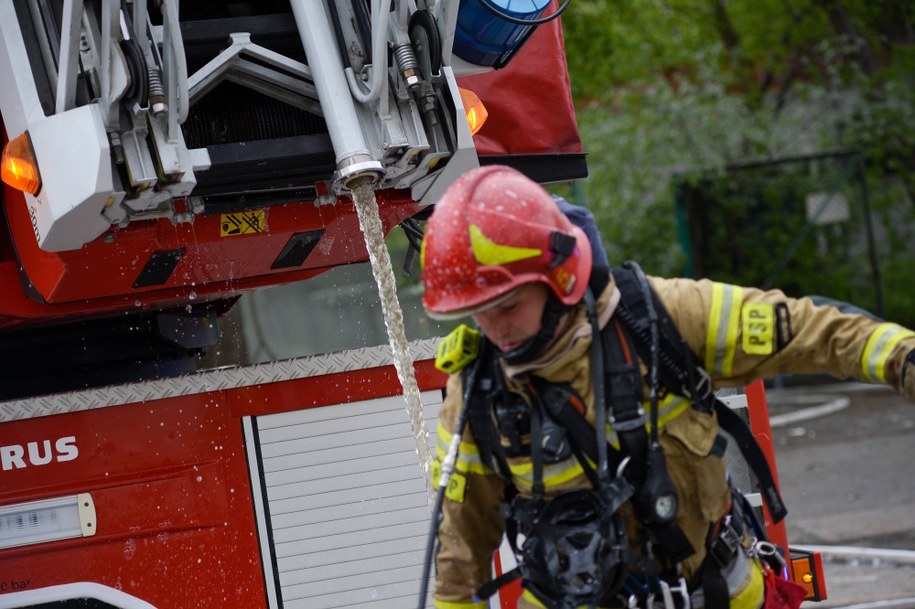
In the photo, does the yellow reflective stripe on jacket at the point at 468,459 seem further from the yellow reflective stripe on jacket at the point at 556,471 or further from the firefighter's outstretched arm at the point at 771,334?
the firefighter's outstretched arm at the point at 771,334

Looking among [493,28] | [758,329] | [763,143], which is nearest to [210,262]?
[493,28]

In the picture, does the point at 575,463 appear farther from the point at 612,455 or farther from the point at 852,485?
the point at 852,485

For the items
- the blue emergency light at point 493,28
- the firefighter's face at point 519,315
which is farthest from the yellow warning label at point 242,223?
the firefighter's face at point 519,315

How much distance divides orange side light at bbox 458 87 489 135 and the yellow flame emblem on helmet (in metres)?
1.83

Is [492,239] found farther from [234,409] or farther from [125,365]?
[125,365]

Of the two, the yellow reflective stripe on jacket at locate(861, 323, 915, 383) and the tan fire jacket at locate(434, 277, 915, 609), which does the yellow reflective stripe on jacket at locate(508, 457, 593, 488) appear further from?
the yellow reflective stripe on jacket at locate(861, 323, 915, 383)

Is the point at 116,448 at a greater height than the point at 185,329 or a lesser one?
lesser

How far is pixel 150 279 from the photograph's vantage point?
4105mm

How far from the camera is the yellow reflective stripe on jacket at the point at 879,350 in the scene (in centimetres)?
243

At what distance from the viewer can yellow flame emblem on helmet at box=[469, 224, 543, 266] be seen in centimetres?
246

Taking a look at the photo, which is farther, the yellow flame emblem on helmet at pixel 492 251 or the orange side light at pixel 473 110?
the orange side light at pixel 473 110

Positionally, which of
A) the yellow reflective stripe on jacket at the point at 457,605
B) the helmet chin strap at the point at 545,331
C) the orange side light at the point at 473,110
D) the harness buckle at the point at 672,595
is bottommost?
the harness buckle at the point at 672,595

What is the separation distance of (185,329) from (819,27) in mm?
11698

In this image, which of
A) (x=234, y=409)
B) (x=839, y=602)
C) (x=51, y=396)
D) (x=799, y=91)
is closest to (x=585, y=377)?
(x=234, y=409)
